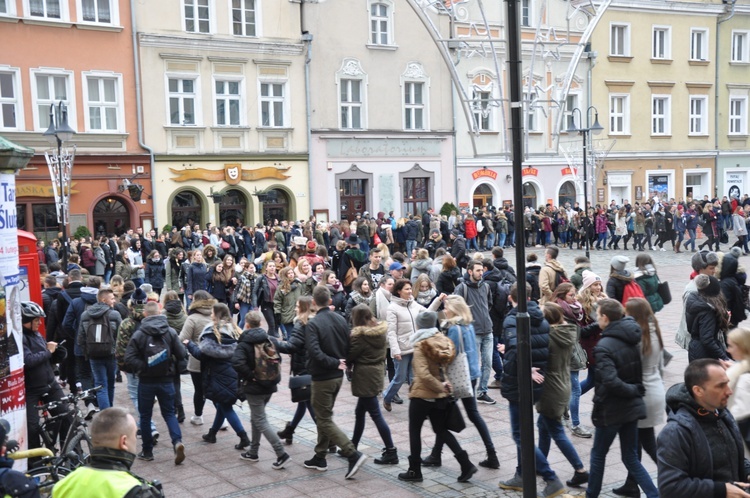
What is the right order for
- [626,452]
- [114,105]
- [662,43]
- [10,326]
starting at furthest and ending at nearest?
[662,43] → [114,105] → [10,326] → [626,452]

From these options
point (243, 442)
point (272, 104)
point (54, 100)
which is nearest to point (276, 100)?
point (272, 104)

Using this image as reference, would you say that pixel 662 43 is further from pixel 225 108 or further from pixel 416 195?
pixel 225 108

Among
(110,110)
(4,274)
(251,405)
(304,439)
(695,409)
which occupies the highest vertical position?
(110,110)

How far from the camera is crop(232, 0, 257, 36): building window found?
31.2 m

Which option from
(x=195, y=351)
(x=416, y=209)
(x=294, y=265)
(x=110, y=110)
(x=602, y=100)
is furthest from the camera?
(x=602, y=100)

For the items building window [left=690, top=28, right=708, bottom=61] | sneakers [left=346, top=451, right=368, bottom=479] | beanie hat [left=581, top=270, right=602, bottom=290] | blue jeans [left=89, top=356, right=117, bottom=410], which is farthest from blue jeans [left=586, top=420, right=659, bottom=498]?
building window [left=690, top=28, right=708, bottom=61]

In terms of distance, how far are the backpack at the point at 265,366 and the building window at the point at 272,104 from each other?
80.7 ft

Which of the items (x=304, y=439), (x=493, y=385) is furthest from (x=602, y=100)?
(x=304, y=439)

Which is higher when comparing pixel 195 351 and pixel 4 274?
pixel 4 274

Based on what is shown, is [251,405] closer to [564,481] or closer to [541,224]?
[564,481]

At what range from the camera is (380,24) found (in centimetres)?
3450

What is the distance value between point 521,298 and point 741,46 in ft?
139

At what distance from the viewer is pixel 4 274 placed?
7.20 metres

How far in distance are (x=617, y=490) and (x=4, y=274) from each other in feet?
18.4
